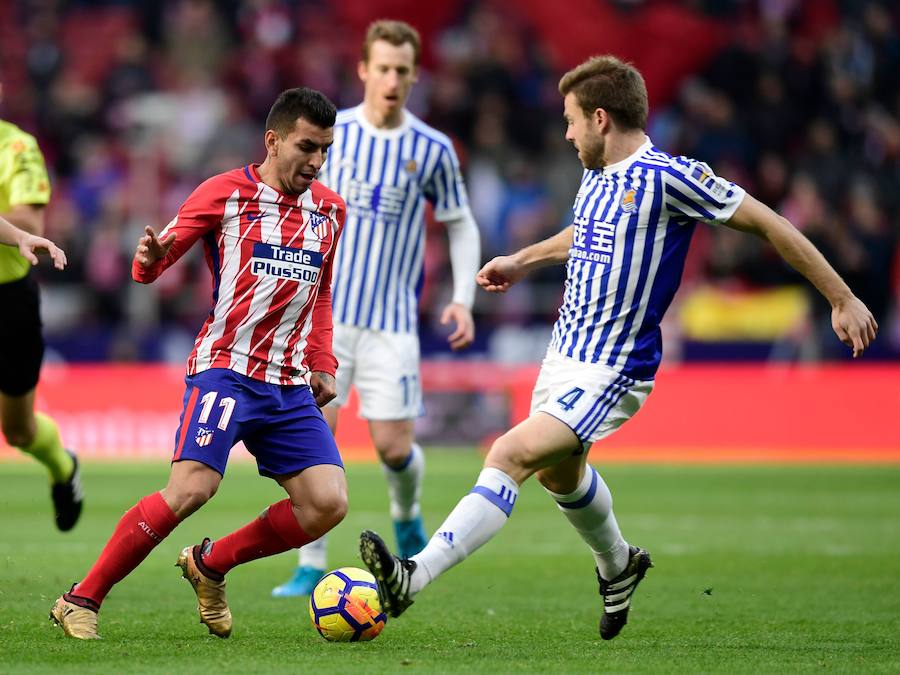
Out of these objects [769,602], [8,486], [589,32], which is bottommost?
[8,486]

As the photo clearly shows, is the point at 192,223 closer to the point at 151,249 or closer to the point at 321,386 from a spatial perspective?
the point at 151,249

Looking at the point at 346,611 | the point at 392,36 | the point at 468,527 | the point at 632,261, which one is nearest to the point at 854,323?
the point at 632,261

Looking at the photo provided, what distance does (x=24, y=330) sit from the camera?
297 inches

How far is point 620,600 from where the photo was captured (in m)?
5.88

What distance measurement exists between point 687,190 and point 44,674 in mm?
2869

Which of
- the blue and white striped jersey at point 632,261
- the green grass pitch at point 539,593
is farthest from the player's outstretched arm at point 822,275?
the green grass pitch at point 539,593

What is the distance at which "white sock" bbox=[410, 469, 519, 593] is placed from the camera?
5160 millimetres

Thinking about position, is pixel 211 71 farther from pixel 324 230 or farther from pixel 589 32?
pixel 324 230

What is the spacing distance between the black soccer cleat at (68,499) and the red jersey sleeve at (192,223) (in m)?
3.12

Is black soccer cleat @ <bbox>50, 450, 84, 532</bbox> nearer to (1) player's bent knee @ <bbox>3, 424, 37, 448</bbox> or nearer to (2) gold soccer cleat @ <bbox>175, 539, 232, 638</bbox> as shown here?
(1) player's bent knee @ <bbox>3, 424, 37, 448</bbox>

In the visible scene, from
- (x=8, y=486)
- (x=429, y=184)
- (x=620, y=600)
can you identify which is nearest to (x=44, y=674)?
(x=620, y=600)

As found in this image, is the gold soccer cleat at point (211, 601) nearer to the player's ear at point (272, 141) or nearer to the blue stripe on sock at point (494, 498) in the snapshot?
the blue stripe on sock at point (494, 498)

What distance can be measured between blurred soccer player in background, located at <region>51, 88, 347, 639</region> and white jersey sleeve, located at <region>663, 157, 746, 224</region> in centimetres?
132

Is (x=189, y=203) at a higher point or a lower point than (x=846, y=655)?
higher
